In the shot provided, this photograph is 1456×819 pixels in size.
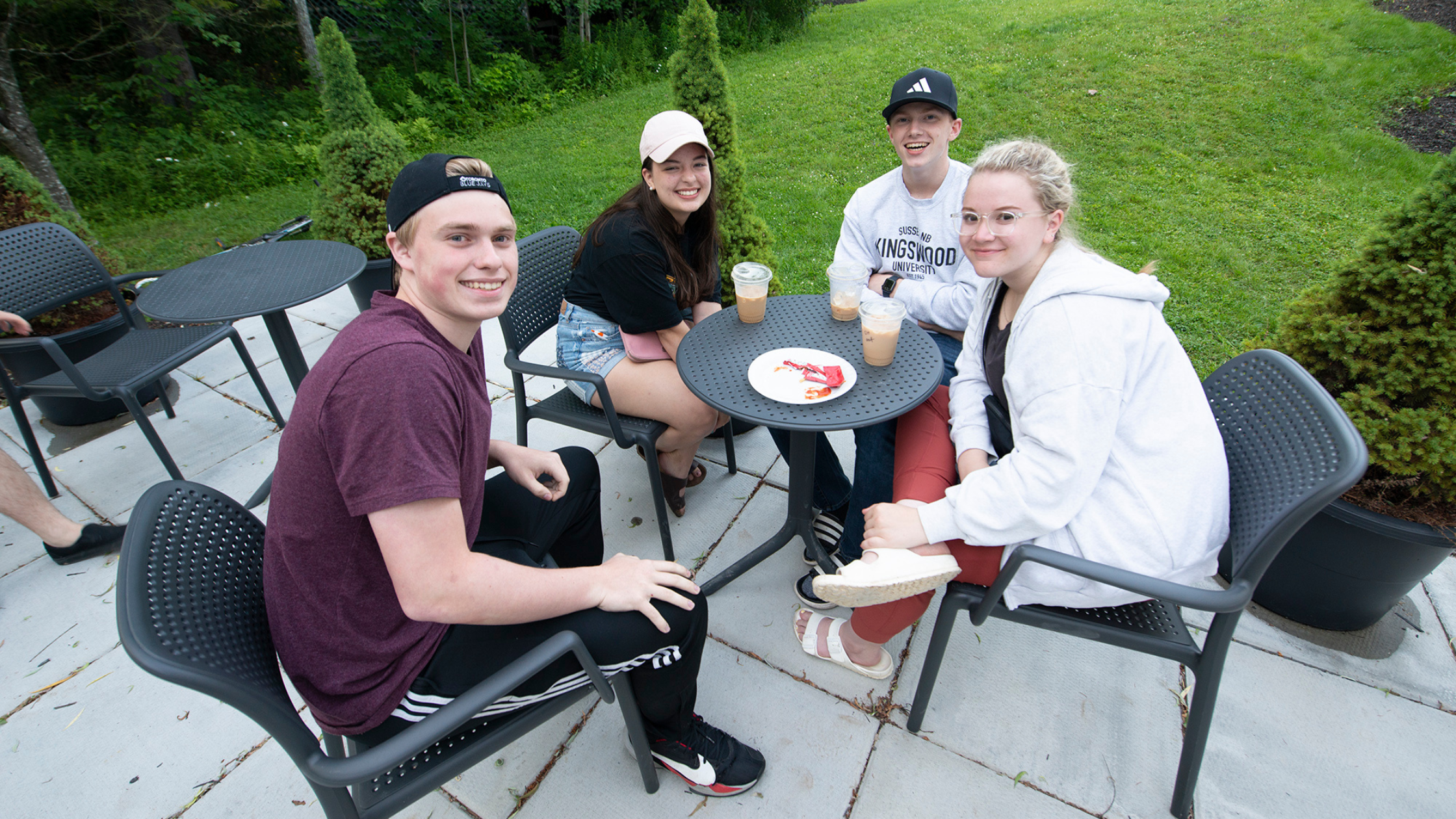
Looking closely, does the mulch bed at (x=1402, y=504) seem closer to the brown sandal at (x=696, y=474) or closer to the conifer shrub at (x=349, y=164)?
the brown sandal at (x=696, y=474)

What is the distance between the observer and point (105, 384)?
2.62 m

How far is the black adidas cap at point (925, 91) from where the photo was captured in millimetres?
2424

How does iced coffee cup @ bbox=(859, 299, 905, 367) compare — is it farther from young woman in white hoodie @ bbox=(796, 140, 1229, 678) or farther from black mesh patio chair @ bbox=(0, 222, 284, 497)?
black mesh patio chair @ bbox=(0, 222, 284, 497)

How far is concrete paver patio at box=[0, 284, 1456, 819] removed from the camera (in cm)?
173

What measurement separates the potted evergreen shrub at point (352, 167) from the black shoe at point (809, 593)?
3149 millimetres

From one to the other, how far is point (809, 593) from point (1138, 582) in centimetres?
115

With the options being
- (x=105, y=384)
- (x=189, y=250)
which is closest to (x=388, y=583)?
(x=105, y=384)

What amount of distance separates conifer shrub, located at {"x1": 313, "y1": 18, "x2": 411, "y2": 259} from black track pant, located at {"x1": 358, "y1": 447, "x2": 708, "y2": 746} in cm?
294

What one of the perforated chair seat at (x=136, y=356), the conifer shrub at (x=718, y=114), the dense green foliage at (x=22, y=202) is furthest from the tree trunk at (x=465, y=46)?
the perforated chair seat at (x=136, y=356)

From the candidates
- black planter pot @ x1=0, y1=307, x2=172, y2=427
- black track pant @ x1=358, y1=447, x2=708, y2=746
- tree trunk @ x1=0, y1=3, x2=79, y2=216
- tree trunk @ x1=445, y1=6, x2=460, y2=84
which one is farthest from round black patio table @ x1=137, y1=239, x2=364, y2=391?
tree trunk @ x1=445, y1=6, x2=460, y2=84

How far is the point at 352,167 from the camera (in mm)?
3965

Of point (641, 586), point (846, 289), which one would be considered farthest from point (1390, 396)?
point (641, 586)

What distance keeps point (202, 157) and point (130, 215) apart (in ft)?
4.13

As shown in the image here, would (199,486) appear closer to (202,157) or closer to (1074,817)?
(1074,817)
